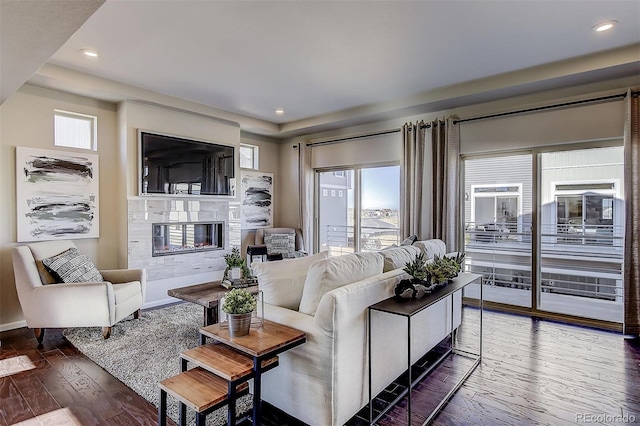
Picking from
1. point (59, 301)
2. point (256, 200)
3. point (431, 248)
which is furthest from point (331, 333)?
point (256, 200)

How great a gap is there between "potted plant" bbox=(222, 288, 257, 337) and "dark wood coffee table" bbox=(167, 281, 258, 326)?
1.31 m

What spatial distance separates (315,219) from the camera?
6.59 m

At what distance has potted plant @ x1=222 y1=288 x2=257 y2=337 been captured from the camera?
1.97 m

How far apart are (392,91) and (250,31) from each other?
7.19ft

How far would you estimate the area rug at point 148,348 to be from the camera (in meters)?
2.46

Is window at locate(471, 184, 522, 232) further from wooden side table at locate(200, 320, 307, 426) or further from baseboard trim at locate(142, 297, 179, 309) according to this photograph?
baseboard trim at locate(142, 297, 179, 309)

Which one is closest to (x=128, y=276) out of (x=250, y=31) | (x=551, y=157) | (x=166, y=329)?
(x=166, y=329)

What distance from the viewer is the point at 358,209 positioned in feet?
19.8

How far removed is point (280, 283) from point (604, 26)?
A: 11.2 feet

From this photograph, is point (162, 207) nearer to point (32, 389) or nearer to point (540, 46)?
point (32, 389)

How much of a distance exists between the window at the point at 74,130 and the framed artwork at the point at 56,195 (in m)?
0.18

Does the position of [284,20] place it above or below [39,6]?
above

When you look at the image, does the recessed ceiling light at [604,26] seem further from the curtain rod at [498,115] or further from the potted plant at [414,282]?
→ the potted plant at [414,282]

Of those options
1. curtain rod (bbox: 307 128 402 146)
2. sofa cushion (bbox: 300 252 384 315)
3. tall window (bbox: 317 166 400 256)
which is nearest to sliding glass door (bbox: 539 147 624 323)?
tall window (bbox: 317 166 400 256)
